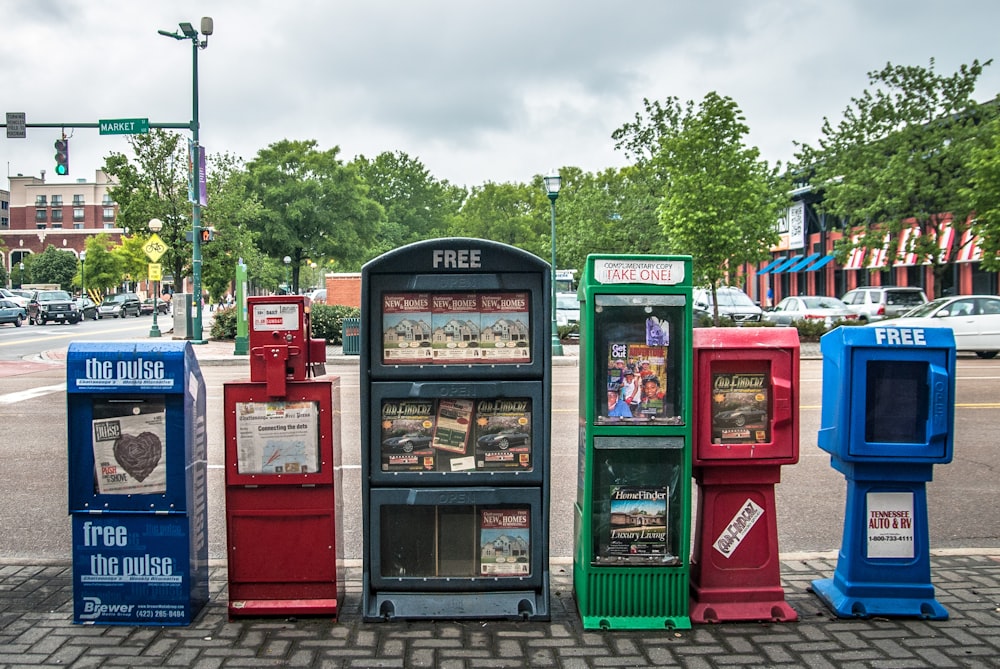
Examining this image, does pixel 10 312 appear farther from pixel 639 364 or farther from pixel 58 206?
pixel 58 206

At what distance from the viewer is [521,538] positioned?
14.9 ft

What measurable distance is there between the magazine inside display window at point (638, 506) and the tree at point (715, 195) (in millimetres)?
22368

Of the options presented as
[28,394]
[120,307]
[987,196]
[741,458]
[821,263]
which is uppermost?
[987,196]

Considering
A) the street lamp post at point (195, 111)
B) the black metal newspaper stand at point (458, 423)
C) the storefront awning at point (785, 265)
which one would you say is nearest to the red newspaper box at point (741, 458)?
the black metal newspaper stand at point (458, 423)

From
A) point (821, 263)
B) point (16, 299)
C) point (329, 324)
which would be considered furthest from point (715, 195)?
point (16, 299)

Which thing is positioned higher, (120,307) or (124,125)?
(124,125)

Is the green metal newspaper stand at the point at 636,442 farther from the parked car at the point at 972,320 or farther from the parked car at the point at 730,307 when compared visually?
the parked car at the point at 730,307

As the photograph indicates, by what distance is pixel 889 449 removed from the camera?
451cm

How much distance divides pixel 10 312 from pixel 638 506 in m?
46.3

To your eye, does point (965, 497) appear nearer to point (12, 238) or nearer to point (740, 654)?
point (740, 654)

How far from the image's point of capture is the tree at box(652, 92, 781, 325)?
2609 cm

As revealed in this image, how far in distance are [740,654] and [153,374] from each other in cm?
327

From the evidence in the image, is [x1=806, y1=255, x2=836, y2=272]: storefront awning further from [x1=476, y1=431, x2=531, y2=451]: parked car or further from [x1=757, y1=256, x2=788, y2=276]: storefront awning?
[x1=476, y1=431, x2=531, y2=451]: parked car

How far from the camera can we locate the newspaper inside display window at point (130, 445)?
14.6 feet
